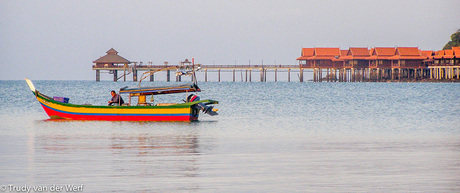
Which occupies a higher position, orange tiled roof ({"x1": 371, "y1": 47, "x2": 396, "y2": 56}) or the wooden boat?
orange tiled roof ({"x1": 371, "y1": 47, "x2": 396, "y2": 56})

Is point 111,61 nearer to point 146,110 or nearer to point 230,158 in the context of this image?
point 146,110

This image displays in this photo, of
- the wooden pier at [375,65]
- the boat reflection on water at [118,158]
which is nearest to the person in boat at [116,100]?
the boat reflection on water at [118,158]

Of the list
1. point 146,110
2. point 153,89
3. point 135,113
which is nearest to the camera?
point 146,110

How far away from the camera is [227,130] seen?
25.7 meters

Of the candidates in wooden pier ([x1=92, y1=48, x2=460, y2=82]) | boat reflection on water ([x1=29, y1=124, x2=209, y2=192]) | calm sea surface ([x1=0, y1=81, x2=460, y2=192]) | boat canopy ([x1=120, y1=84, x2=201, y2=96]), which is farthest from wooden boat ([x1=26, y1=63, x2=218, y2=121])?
wooden pier ([x1=92, y1=48, x2=460, y2=82])

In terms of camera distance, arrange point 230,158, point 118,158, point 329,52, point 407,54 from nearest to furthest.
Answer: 1. point 118,158
2. point 230,158
3. point 407,54
4. point 329,52

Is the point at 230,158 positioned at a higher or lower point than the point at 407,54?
lower

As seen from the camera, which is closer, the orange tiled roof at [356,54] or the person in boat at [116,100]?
the person in boat at [116,100]

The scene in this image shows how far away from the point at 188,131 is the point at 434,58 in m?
109

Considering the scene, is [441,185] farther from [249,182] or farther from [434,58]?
[434,58]

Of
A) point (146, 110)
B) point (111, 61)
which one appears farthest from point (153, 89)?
point (111, 61)

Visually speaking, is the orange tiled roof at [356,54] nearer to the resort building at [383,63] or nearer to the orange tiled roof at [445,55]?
the resort building at [383,63]

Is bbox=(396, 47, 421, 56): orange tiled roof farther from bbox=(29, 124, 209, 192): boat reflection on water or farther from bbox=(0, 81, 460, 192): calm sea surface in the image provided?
bbox=(29, 124, 209, 192): boat reflection on water

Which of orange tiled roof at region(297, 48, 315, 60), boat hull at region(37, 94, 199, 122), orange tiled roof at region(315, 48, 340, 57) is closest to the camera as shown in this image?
boat hull at region(37, 94, 199, 122)
